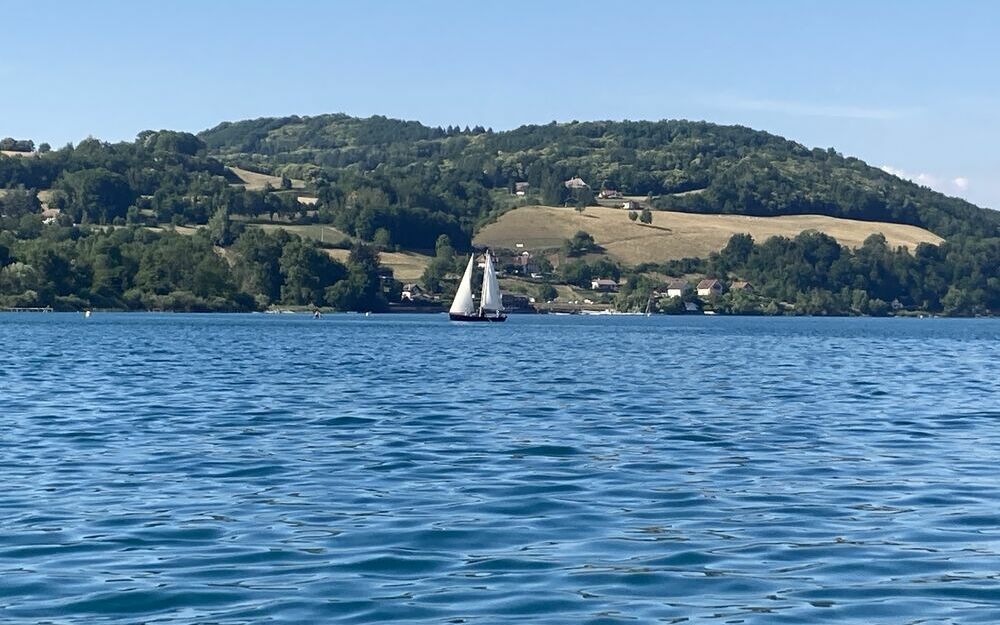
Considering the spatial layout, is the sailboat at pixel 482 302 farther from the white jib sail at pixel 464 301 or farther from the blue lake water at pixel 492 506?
the blue lake water at pixel 492 506

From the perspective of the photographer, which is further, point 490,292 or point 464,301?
point 490,292

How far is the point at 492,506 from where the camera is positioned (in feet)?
73.5

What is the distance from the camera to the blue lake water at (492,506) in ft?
52.4

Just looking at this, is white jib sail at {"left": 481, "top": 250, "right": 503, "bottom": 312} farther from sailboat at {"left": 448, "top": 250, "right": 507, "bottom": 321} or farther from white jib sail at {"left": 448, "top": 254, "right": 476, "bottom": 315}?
white jib sail at {"left": 448, "top": 254, "right": 476, "bottom": 315}

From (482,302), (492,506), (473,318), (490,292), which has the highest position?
(492,506)

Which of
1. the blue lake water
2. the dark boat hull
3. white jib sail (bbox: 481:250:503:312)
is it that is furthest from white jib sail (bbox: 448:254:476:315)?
the blue lake water

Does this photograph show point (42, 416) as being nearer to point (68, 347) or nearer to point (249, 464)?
point (249, 464)

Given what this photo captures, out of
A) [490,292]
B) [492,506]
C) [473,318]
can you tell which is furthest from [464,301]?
[492,506]

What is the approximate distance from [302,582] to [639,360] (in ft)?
202

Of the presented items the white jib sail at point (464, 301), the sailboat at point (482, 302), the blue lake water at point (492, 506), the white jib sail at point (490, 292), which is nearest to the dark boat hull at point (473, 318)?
the sailboat at point (482, 302)

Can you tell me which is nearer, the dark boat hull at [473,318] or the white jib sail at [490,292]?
the white jib sail at [490,292]

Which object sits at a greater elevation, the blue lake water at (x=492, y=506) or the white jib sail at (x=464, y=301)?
the blue lake water at (x=492, y=506)

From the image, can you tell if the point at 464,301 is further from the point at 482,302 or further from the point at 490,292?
the point at 490,292

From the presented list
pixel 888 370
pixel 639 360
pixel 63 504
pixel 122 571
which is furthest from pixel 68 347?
pixel 122 571
